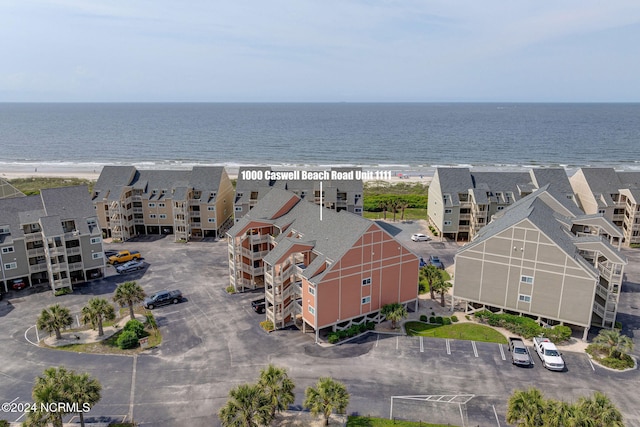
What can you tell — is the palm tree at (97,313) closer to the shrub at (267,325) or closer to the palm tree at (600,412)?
the shrub at (267,325)

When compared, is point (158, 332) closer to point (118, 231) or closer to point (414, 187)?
point (118, 231)

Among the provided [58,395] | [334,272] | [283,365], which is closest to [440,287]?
[334,272]

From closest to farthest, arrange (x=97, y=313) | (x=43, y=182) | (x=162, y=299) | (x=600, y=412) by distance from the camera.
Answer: (x=600, y=412) < (x=97, y=313) < (x=162, y=299) < (x=43, y=182)

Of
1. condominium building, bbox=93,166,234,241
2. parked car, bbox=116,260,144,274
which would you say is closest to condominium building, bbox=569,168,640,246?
condominium building, bbox=93,166,234,241

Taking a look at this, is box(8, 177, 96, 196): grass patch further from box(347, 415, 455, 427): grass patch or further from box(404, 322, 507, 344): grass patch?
box(347, 415, 455, 427): grass patch

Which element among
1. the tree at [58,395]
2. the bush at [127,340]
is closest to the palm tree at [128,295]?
the bush at [127,340]

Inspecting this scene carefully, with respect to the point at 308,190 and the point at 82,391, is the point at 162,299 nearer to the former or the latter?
the point at 82,391

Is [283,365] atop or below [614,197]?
below
